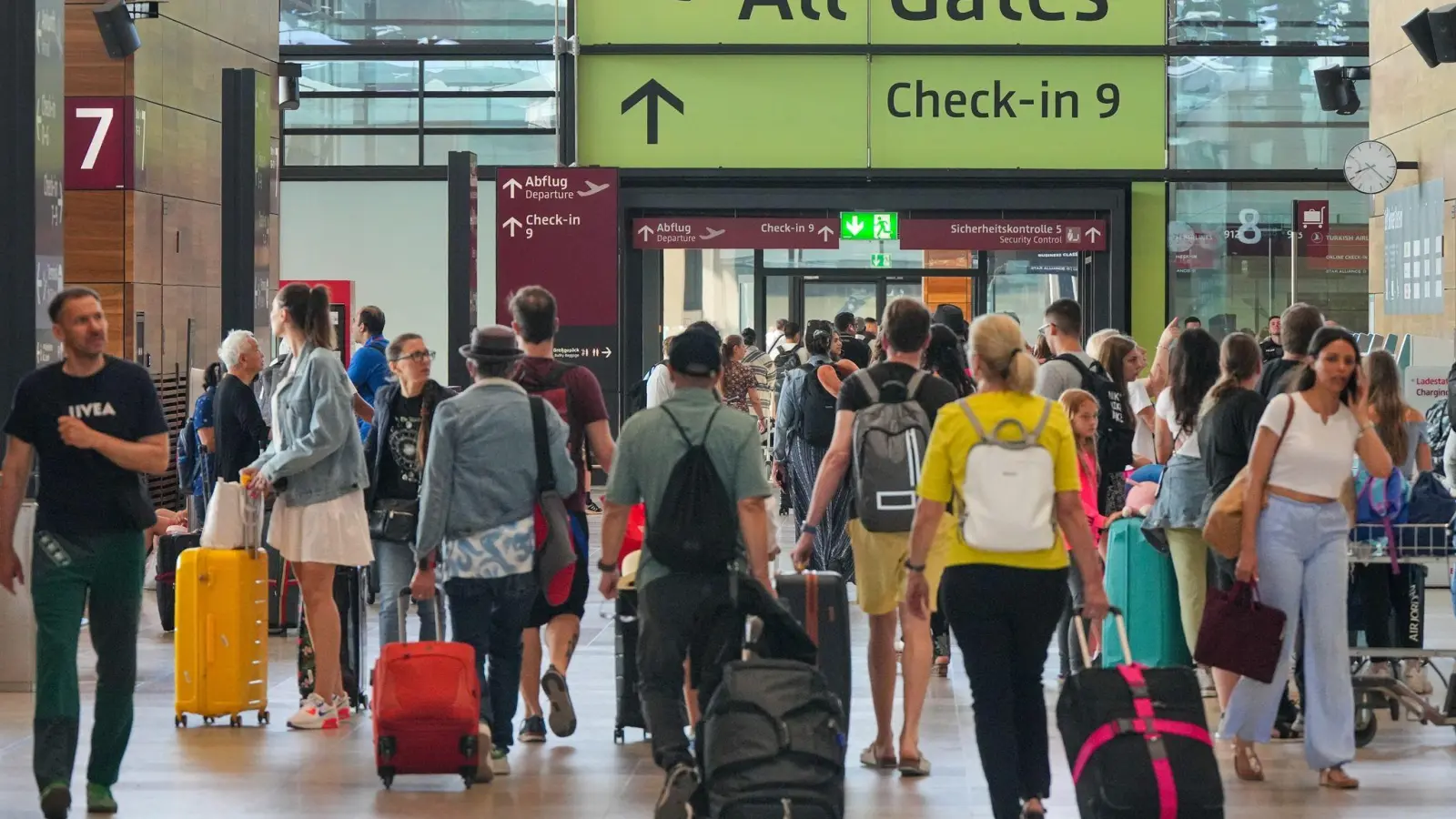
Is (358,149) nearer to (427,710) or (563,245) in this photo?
(563,245)

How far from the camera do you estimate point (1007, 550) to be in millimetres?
5910

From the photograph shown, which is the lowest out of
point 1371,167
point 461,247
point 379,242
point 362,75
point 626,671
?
point 626,671

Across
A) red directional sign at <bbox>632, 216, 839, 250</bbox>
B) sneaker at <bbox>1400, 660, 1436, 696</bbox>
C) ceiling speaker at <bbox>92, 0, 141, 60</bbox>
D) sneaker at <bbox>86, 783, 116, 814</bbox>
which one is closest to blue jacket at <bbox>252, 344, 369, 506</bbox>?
sneaker at <bbox>86, 783, 116, 814</bbox>

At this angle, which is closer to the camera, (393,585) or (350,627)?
(393,585)

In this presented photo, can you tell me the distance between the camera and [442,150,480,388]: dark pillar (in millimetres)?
11891

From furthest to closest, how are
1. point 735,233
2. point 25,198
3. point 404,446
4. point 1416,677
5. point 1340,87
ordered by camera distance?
point 735,233 < point 1340,87 < point 25,198 < point 1416,677 < point 404,446

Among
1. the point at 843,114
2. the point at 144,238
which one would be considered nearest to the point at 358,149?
the point at 843,114

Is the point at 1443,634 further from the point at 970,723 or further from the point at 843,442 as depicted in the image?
the point at 843,442

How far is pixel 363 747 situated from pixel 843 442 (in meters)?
2.27

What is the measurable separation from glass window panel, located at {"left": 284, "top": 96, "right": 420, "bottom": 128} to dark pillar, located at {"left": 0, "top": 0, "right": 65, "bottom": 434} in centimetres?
1241

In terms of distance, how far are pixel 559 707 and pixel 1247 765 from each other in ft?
8.62

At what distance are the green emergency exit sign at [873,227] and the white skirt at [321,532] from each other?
1452cm

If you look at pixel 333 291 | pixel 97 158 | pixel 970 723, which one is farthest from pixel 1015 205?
pixel 970 723

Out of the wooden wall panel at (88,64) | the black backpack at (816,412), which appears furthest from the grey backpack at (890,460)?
the wooden wall panel at (88,64)
